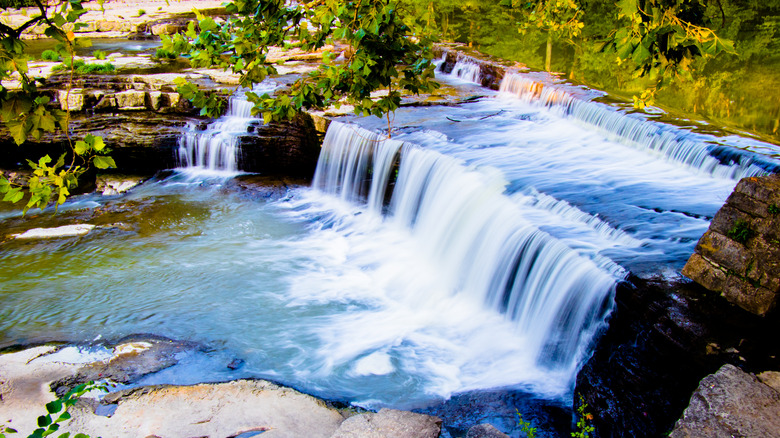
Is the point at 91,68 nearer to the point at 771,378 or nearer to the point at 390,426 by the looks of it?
the point at 390,426

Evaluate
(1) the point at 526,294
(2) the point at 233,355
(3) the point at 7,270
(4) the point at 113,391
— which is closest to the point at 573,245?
(1) the point at 526,294

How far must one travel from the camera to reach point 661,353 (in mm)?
4430

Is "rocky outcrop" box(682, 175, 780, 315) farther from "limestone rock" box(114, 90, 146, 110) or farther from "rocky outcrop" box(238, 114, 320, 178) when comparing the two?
"limestone rock" box(114, 90, 146, 110)

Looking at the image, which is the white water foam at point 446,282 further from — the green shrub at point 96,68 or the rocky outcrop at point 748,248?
the green shrub at point 96,68

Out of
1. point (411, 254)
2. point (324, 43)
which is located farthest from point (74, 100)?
point (324, 43)

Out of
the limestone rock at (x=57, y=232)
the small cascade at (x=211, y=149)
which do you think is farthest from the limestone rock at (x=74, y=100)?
the limestone rock at (x=57, y=232)

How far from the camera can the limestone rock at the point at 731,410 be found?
323 cm

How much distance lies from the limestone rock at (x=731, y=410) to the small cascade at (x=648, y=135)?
16.9ft

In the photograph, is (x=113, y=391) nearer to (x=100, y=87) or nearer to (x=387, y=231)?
(x=387, y=231)

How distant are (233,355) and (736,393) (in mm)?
5035

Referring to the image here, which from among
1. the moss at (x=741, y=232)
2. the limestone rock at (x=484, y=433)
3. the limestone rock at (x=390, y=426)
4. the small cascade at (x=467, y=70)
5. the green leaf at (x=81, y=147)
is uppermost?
the small cascade at (x=467, y=70)

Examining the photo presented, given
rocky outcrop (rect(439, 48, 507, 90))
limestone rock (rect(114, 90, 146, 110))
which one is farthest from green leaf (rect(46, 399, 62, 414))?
rocky outcrop (rect(439, 48, 507, 90))

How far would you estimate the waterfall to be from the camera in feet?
19.0

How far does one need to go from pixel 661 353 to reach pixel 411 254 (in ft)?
16.4
